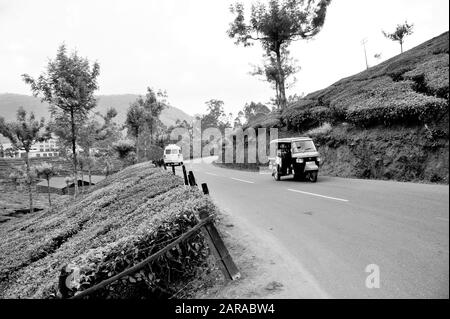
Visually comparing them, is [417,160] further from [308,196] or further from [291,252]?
[291,252]

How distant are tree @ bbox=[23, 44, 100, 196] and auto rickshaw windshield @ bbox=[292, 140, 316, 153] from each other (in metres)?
16.7

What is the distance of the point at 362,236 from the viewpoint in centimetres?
592

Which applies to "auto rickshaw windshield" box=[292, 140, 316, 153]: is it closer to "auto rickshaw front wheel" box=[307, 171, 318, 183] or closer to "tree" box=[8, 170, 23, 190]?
"auto rickshaw front wheel" box=[307, 171, 318, 183]

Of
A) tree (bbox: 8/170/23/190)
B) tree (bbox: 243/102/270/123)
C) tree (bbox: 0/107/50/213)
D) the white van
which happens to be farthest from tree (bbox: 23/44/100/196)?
tree (bbox: 243/102/270/123)

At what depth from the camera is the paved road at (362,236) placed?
3.65 m

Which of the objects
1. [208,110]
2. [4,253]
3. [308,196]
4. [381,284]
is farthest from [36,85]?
[208,110]

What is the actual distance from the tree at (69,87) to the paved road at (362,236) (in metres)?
18.2

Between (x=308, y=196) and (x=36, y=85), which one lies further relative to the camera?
(x=36, y=85)

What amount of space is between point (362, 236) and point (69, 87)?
22.9 meters

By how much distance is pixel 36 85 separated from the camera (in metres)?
23.2

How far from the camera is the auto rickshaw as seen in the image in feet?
49.7
